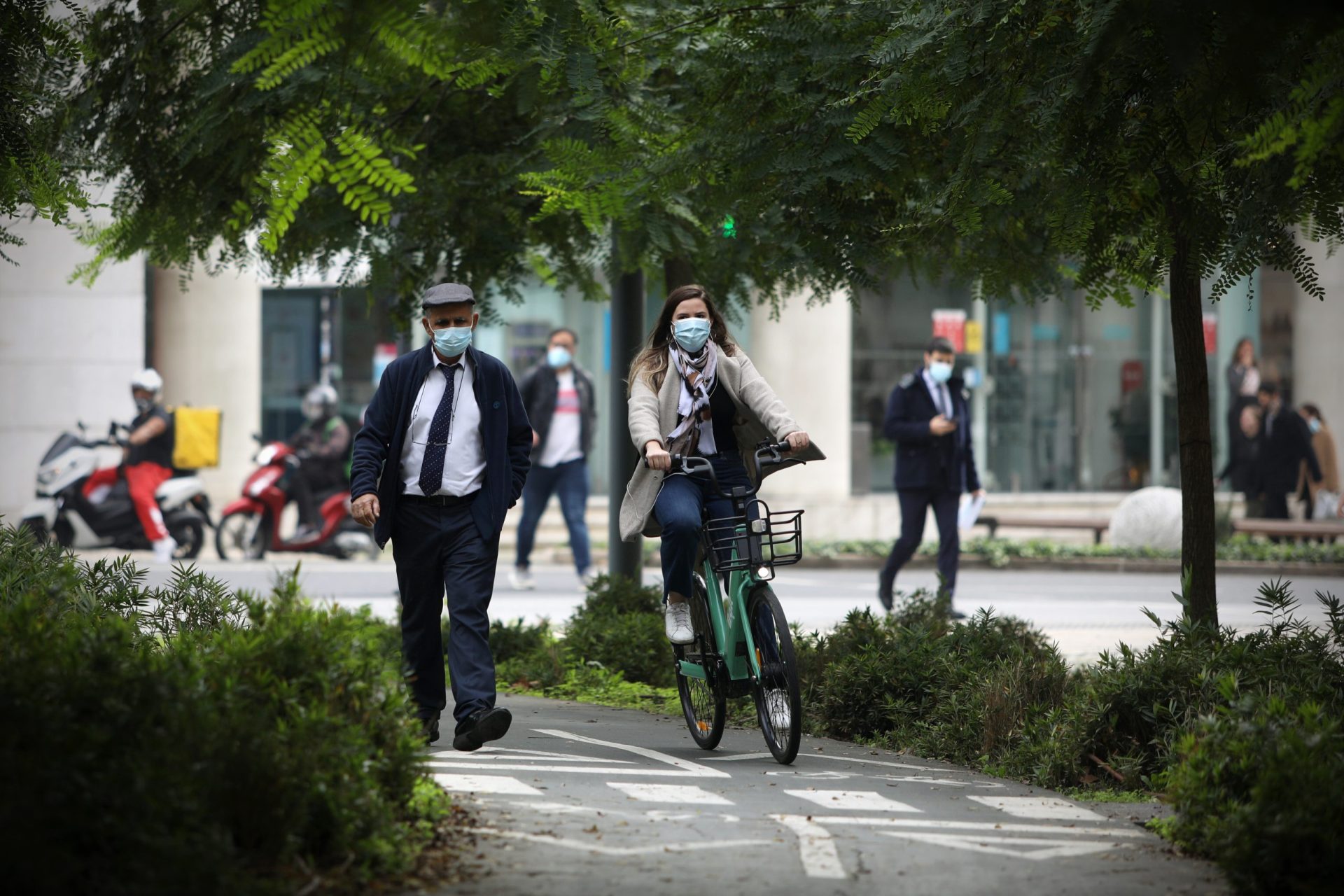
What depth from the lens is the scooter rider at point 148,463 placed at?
1811cm

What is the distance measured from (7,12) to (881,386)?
19389 mm

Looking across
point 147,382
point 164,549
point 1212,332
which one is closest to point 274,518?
point 164,549

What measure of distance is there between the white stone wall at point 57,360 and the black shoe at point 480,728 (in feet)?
56.6

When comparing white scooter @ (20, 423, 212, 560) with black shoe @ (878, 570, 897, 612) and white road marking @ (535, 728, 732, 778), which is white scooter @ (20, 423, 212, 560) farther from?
white road marking @ (535, 728, 732, 778)

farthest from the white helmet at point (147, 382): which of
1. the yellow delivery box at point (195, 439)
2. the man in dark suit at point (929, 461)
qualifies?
the man in dark suit at point (929, 461)

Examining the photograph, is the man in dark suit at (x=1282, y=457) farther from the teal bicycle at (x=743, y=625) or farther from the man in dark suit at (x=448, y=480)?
the man in dark suit at (x=448, y=480)

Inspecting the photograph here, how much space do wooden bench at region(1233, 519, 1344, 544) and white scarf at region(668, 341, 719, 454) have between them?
48.9 ft

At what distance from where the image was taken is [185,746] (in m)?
3.99

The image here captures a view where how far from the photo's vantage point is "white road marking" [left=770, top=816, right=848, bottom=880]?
15.1 ft

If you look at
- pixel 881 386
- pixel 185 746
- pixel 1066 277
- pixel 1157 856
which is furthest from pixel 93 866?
pixel 881 386

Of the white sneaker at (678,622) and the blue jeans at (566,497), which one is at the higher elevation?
the blue jeans at (566,497)

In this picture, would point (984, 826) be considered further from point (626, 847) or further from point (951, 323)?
point (951, 323)

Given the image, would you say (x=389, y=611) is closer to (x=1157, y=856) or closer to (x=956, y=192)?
(x=956, y=192)

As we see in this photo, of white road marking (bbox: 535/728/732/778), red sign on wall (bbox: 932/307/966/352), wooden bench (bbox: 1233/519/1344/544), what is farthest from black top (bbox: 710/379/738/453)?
red sign on wall (bbox: 932/307/966/352)
